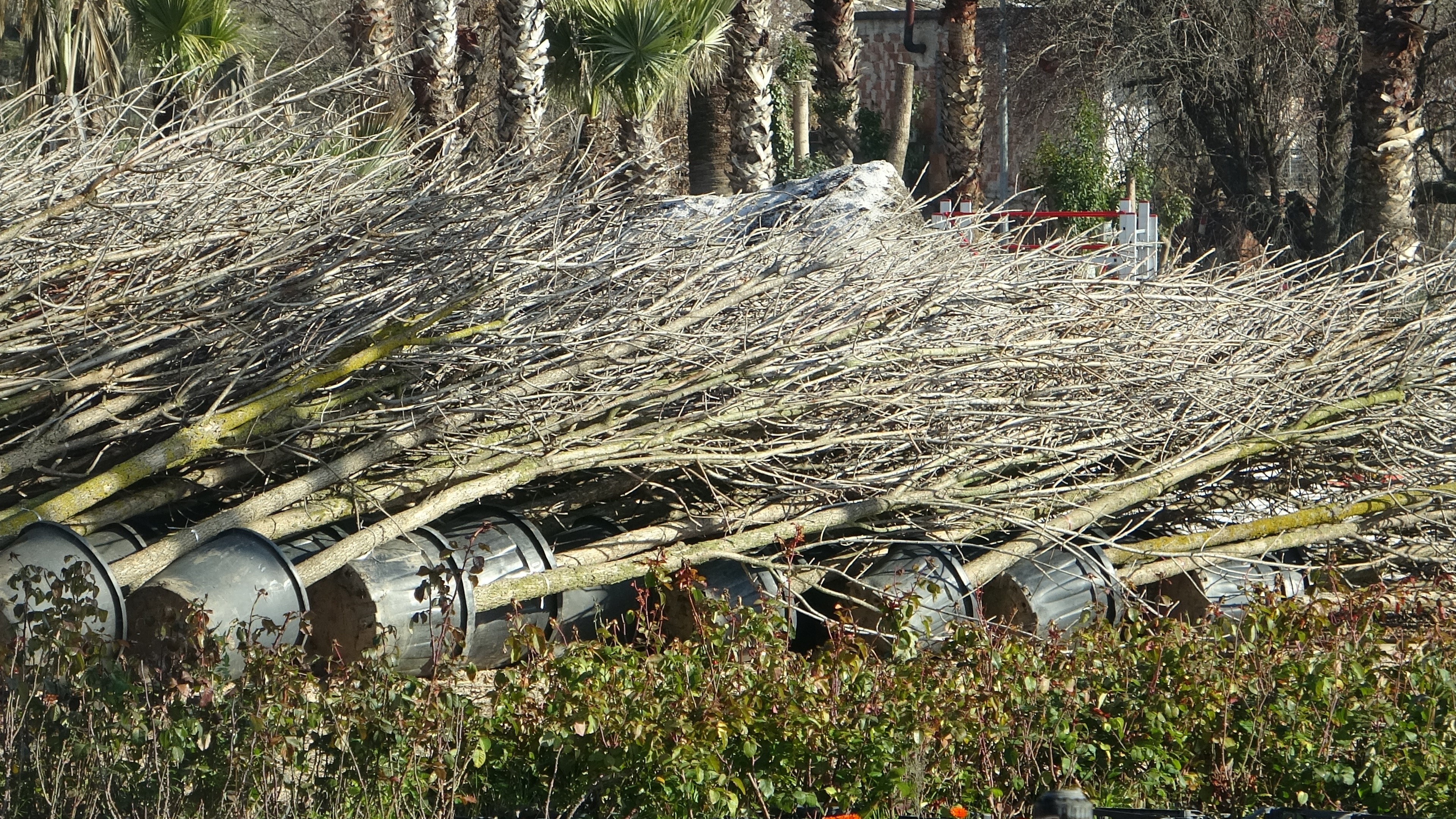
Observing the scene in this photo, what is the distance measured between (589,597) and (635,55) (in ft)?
25.7

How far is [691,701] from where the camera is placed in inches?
131

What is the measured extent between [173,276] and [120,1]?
889cm

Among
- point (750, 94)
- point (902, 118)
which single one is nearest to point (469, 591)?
point (750, 94)

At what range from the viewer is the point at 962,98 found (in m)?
14.5

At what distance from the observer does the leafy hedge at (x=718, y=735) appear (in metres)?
3.03

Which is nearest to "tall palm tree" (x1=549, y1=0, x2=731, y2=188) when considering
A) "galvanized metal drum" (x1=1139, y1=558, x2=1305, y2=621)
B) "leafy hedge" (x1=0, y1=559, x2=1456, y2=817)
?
"galvanized metal drum" (x1=1139, y1=558, x2=1305, y2=621)

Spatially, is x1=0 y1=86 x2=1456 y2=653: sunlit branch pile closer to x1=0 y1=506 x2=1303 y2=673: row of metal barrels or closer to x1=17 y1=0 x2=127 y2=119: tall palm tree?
x1=0 y1=506 x2=1303 y2=673: row of metal barrels

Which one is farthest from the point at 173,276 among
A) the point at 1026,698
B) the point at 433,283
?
the point at 1026,698

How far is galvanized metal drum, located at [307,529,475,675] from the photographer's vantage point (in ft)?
14.5

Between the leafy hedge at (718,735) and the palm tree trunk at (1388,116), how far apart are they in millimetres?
8957

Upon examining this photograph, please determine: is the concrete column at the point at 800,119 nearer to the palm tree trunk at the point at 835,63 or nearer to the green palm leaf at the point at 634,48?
the palm tree trunk at the point at 835,63

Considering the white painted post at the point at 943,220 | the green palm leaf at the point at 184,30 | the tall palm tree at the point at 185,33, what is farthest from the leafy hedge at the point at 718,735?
the green palm leaf at the point at 184,30

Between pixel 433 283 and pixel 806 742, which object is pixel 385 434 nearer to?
pixel 433 283

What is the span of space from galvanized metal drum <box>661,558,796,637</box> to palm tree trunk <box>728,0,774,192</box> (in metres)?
8.19
